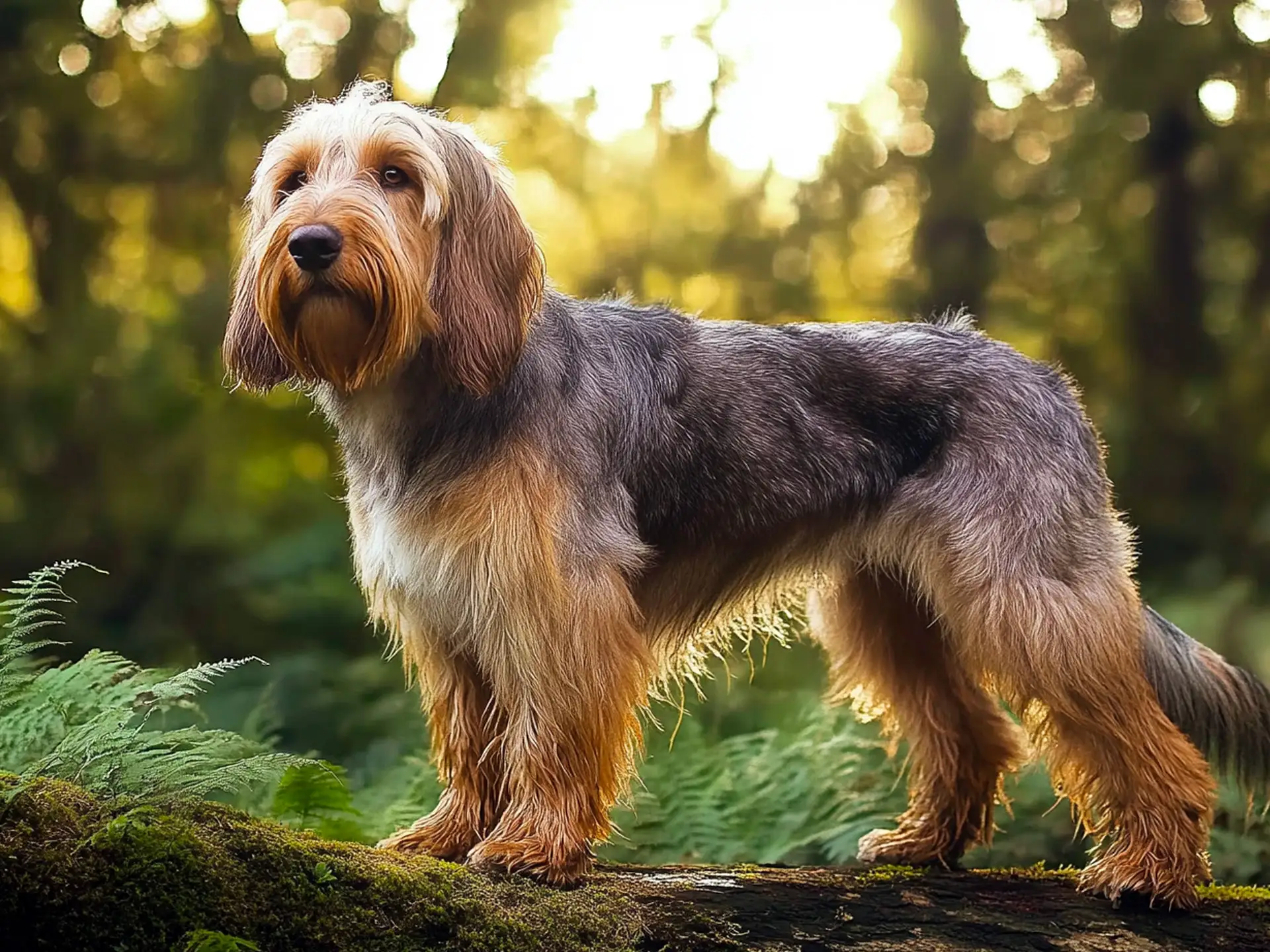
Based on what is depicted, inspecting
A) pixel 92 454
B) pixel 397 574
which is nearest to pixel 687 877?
pixel 397 574

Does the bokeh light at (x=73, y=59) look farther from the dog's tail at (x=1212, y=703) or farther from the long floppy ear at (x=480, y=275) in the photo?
the dog's tail at (x=1212, y=703)

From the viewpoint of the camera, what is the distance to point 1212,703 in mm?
4715

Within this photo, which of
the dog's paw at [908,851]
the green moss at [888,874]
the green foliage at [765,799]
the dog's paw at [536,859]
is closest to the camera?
the dog's paw at [536,859]

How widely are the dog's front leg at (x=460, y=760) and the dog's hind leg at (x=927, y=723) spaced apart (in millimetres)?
1543

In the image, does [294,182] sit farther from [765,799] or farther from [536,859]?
[765,799]

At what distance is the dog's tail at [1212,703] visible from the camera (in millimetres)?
4699

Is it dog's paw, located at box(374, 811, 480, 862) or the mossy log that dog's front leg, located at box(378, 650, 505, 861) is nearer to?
dog's paw, located at box(374, 811, 480, 862)

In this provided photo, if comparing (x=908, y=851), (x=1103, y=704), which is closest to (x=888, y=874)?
(x=908, y=851)

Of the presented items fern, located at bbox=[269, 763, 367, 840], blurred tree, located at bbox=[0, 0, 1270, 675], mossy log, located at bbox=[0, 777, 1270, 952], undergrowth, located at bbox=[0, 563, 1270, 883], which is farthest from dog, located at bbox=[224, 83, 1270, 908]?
blurred tree, located at bbox=[0, 0, 1270, 675]

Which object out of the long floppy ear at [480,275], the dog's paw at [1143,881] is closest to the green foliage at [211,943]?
the long floppy ear at [480,275]

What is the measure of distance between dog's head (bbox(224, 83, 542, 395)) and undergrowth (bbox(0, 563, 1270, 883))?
2.87 feet

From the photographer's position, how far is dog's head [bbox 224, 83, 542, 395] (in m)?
3.52

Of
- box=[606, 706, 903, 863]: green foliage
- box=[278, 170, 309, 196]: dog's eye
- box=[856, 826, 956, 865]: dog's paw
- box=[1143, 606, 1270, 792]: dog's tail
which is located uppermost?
box=[278, 170, 309, 196]: dog's eye

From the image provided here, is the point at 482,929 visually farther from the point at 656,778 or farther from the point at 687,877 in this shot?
the point at 656,778
